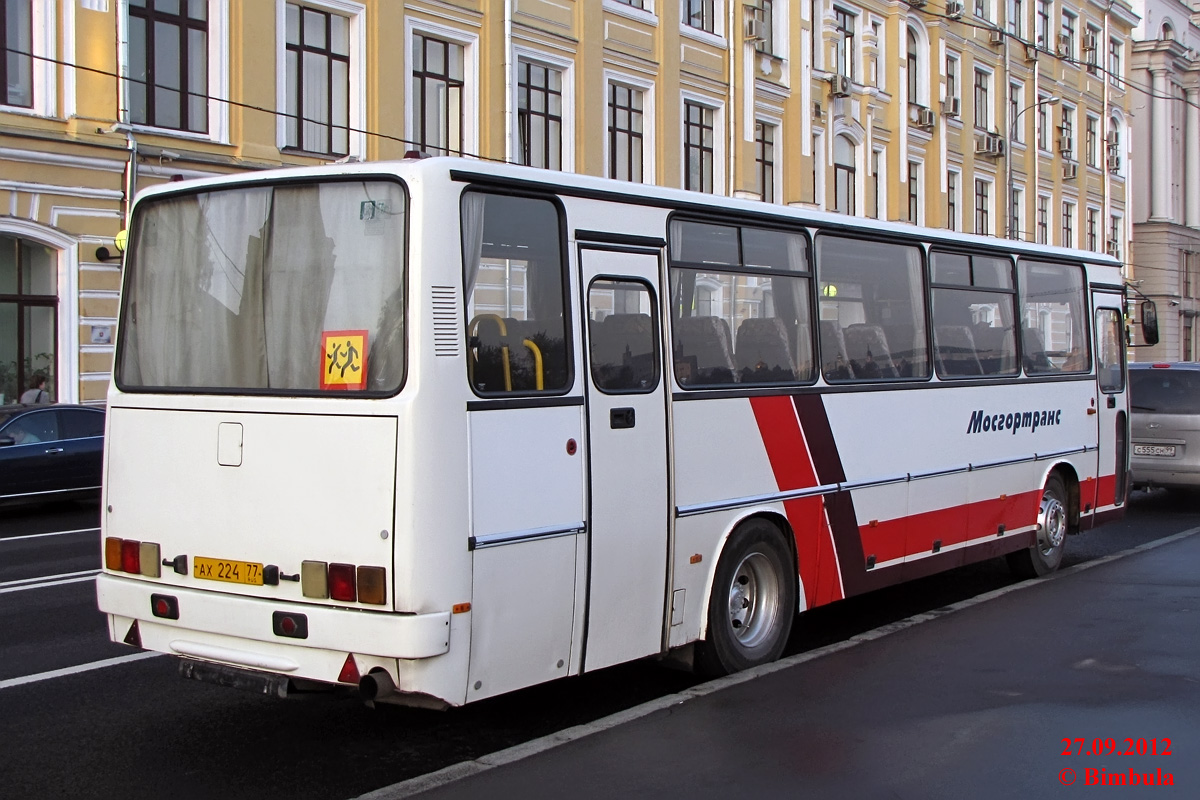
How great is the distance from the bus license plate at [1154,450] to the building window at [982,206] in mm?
30626

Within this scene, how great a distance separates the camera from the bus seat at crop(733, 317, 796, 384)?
7703 millimetres

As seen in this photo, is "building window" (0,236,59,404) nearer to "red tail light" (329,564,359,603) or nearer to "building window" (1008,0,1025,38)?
"red tail light" (329,564,359,603)

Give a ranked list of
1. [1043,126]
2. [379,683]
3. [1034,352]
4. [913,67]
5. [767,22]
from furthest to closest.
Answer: [1043,126] < [913,67] < [767,22] < [1034,352] < [379,683]

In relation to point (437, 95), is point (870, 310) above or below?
below

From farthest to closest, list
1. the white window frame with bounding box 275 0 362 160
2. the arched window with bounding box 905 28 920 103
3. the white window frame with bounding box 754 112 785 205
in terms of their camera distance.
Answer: the arched window with bounding box 905 28 920 103 → the white window frame with bounding box 754 112 785 205 → the white window frame with bounding box 275 0 362 160

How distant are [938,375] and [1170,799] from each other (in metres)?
4.78

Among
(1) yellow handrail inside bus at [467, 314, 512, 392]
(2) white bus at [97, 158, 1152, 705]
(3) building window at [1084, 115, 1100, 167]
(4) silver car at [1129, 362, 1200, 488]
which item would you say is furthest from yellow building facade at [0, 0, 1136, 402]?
(4) silver car at [1129, 362, 1200, 488]

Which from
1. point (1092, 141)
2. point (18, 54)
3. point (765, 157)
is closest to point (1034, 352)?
point (18, 54)

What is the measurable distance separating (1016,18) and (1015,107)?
3348 millimetres

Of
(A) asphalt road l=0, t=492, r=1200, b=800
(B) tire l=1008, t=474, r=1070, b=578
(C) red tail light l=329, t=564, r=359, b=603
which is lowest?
(A) asphalt road l=0, t=492, r=1200, b=800

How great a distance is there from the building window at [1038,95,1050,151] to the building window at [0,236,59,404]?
1587 inches

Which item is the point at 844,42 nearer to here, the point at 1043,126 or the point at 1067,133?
the point at 1043,126

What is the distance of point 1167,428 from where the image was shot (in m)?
16.6

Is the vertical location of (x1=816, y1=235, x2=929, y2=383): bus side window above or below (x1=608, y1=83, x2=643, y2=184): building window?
below
